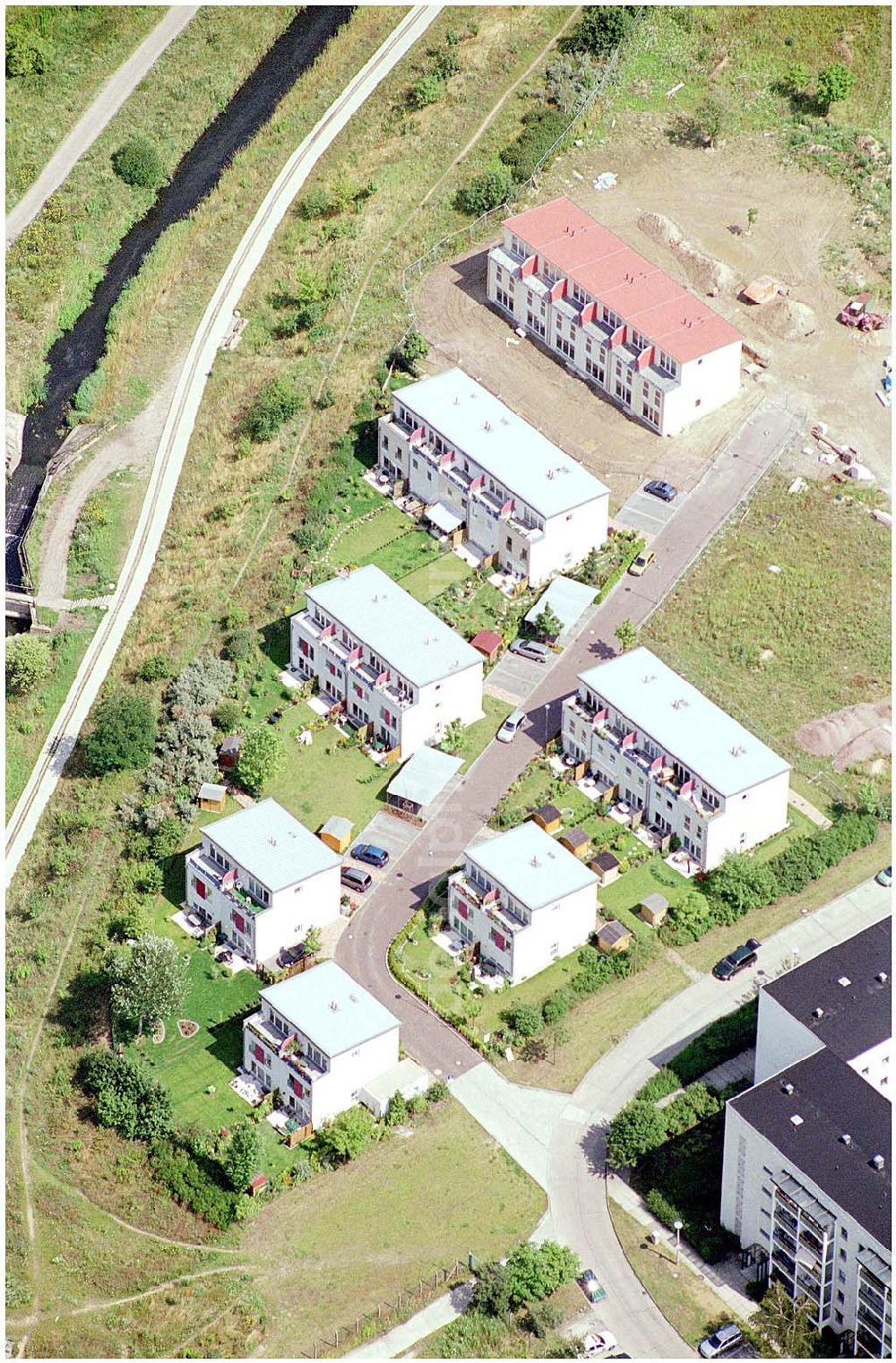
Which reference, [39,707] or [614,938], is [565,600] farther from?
[39,707]

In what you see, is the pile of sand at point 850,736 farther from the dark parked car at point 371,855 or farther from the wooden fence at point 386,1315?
the wooden fence at point 386,1315

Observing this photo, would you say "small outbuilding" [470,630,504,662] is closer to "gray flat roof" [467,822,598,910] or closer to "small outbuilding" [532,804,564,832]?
"small outbuilding" [532,804,564,832]

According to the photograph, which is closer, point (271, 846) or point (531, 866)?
point (531, 866)

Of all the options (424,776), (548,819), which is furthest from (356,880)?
(548,819)

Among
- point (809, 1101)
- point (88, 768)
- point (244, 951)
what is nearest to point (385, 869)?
point (244, 951)

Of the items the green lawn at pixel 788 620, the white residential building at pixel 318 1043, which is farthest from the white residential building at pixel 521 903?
the green lawn at pixel 788 620

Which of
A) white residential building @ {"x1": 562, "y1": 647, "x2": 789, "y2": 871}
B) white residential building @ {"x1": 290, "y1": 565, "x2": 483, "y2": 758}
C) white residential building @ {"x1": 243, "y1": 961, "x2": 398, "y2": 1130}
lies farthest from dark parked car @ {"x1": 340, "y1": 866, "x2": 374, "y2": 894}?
white residential building @ {"x1": 562, "y1": 647, "x2": 789, "y2": 871}
